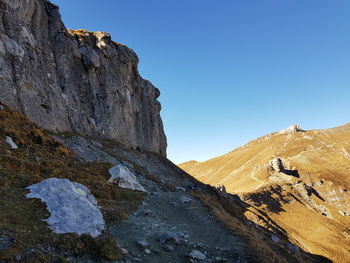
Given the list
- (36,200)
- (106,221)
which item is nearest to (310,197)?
(106,221)

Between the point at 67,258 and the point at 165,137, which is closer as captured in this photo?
the point at 67,258

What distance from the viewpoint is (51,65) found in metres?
44.6

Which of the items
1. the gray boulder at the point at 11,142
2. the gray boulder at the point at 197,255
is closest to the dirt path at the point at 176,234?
the gray boulder at the point at 197,255

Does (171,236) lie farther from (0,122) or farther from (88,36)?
(88,36)

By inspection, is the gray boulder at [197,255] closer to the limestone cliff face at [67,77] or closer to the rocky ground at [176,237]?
the rocky ground at [176,237]

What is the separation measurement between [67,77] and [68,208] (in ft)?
133

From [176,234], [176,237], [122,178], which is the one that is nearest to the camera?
[176,237]

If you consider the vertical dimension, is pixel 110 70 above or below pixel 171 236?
above

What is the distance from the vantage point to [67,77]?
48781 mm

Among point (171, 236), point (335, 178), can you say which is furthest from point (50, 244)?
point (335, 178)

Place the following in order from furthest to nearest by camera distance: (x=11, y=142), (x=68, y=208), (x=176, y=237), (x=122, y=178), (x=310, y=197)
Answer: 1. (x=310, y=197)
2. (x=122, y=178)
3. (x=11, y=142)
4. (x=176, y=237)
5. (x=68, y=208)

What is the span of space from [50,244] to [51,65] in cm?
4114

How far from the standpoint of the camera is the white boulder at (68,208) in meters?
12.2

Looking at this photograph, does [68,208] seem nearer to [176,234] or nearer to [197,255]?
[176,234]
